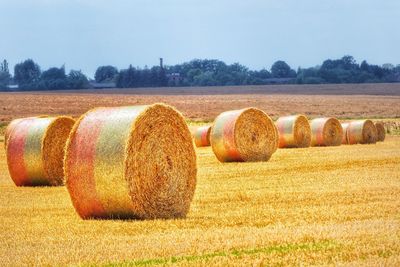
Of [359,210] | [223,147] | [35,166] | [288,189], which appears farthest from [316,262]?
[223,147]

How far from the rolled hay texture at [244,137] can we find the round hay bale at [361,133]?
10.3m

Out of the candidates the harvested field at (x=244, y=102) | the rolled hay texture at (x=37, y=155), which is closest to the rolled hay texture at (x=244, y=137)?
the rolled hay texture at (x=37, y=155)

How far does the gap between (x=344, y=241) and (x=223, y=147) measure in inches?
619

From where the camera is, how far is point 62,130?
790 inches

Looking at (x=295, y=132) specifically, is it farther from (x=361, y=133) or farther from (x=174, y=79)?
(x=174, y=79)

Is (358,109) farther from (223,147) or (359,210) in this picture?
(359,210)

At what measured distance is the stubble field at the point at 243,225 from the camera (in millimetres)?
9547

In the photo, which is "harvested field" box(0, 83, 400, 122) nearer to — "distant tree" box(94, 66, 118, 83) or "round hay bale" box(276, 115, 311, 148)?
"round hay bale" box(276, 115, 311, 148)

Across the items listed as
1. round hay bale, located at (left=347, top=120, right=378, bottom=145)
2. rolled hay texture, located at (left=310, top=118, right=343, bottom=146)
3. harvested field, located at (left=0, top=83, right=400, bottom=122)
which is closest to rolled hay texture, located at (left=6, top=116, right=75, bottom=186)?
rolled hay texture, located at (left=310, top=118, right=343, bottom=146)

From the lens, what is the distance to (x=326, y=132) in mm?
34688

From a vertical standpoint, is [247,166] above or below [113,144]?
below

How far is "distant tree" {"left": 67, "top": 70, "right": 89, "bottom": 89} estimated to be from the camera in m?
91.3

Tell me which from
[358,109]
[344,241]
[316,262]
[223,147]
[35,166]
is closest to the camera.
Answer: [316,262]

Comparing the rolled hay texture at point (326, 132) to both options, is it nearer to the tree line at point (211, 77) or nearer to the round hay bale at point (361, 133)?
the round hay bale at point (361, 133)
